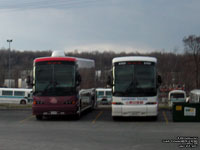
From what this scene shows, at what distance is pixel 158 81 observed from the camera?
20797 mm

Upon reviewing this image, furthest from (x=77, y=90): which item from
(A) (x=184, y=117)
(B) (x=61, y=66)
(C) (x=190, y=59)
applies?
(C) (x=190, y=59)

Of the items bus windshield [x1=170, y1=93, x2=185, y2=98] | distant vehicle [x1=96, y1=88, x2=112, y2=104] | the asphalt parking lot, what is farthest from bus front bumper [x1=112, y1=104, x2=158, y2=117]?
distant vehicle [x1=96, y1=88, x2=112, y2=104]

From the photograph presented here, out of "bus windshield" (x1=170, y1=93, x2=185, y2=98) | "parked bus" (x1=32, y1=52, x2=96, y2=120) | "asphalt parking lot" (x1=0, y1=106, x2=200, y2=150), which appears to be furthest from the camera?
"bus windshield" (x1=170, y1=93, x2=185, y2=98)

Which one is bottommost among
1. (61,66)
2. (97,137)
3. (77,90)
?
(97,137)

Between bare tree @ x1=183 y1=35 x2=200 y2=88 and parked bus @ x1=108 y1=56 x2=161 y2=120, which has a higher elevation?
A: bare tree @ x1=183 y1=35 x2=200 y2=88

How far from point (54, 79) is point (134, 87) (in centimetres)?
432

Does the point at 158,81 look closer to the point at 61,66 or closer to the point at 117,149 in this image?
the point at 61,66

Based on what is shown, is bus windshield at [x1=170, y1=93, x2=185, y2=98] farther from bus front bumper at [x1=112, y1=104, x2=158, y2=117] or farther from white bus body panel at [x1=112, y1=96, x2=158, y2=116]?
bus front bumper at [x1=112, y1=104, x2=158, y2=117]

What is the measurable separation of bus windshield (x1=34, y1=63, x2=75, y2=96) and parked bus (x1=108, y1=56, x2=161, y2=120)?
2191 mm

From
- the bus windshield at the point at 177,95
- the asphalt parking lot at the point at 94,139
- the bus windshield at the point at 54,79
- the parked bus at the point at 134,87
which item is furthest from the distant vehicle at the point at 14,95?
the asphalt parking lot at the point at 94,139

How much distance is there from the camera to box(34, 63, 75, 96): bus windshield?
20500 mm

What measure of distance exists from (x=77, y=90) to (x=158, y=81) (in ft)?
14.6

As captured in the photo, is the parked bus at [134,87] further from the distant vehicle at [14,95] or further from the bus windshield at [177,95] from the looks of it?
the distant vehicle at [14,95]

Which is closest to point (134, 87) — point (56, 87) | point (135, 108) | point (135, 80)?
point (135, 80)
